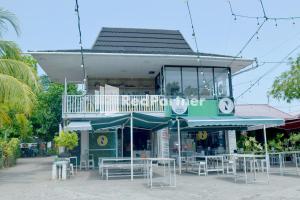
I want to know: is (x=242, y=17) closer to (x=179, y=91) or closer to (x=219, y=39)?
(x=219, y=39)

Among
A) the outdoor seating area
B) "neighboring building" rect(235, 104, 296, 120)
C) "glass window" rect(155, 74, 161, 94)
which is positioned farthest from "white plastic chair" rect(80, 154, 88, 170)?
"neighboring building" rect(235, 104, 296, 120)

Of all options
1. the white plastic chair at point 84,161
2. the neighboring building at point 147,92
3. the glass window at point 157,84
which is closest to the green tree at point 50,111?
the neighboring building at point 147,92

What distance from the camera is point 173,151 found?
728 inches

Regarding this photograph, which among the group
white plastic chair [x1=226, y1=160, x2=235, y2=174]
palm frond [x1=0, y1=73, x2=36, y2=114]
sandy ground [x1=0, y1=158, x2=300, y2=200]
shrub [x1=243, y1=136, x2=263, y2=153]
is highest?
palm frond [x1=0, y1=73, x2=36, y2=114]

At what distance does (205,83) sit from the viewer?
18.7 metres

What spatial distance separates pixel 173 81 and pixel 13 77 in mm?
8673

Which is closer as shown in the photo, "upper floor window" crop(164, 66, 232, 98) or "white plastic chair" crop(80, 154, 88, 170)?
"white plastic chair" crop(80, 154, 88, 170)

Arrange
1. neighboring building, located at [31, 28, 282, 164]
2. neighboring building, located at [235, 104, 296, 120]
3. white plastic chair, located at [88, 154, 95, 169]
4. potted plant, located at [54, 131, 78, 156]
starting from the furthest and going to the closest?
1. neighboring building, located at [235, 104, 296, 120]
2. white plastic chair, located at [88, 154, 95, 169]
3. neighboring building, located at [31, 28, 282, 164]
4. potted plant, located at [54, 131, 78, 156]

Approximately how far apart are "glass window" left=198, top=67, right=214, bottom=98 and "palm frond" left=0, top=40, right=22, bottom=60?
31.0ft

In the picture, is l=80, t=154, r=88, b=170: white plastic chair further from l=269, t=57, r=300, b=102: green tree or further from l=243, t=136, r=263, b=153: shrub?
l=269, t=57, r=300, b=102: green tree

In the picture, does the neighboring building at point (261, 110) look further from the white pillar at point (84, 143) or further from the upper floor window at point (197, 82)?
the white pillar at point (84, 143)

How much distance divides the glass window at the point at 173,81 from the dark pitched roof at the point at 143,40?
1.10 m

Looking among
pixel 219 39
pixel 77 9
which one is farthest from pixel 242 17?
pixel 77 9

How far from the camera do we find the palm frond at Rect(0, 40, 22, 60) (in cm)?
1316
